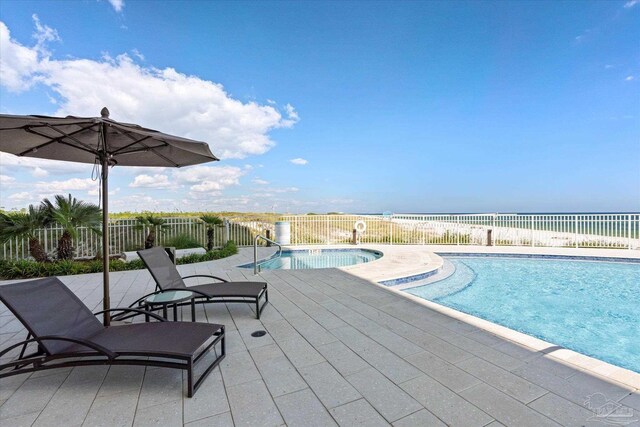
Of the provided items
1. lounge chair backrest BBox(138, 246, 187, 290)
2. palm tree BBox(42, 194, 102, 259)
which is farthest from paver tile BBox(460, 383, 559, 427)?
palm tree BBox(42, 194, 102, 259)

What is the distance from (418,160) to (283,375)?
1797 cm

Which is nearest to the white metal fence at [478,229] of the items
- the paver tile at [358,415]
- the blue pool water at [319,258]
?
the blue pool water at [319,258]

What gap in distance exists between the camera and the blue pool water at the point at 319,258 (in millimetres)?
8375

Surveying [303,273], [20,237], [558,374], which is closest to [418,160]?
[303,273]

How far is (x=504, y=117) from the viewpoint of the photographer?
43.1 ft

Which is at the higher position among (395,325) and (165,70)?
(165,70)

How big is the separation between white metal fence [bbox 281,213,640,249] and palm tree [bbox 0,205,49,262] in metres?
7.26

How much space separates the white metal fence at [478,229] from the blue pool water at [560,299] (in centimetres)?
198

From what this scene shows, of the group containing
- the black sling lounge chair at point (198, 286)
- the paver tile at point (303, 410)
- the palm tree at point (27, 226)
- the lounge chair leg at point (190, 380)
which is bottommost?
the paver tile at point (303, 410)

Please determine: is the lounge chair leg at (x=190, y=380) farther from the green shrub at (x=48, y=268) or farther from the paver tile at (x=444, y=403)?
the green shrub at (x=48, y=268)

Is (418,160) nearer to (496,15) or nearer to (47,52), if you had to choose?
(496,15)

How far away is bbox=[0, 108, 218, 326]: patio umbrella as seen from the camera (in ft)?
7.89

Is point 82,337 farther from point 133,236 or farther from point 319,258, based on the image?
point 133,236

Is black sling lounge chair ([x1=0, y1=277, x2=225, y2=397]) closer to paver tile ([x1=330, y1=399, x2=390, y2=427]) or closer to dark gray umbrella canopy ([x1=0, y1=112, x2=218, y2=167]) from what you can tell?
paver tile ([x1=330, y1=399, x2=390, y2=427])
